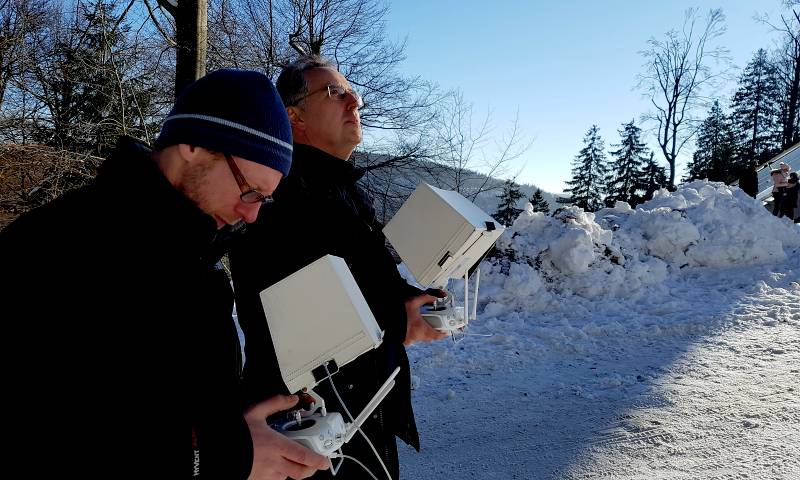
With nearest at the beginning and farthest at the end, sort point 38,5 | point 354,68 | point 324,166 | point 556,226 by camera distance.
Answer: point 324,166 → point 556,226 → point 38,5 → point 354,68

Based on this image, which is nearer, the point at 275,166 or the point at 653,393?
the point at 275,166

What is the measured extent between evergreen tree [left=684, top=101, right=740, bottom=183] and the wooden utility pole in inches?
1023

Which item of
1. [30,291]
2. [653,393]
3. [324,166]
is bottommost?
[653,393]

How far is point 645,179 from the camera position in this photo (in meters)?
31.4

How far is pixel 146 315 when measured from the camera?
1.01m

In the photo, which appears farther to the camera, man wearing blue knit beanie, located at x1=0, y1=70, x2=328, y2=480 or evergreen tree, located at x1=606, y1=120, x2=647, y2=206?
evergreen tree, located at x1=606, y1=120, x2=647, y2=206

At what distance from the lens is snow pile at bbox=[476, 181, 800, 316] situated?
660 cm

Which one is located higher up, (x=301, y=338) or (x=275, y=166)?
(x=275, y=166)

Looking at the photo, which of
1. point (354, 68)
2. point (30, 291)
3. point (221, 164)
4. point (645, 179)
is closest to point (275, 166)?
point (221, 164)

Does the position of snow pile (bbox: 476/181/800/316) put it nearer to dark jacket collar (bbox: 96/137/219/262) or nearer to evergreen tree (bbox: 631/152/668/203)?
dark jacket collar (bbox: 96/137/219/262)

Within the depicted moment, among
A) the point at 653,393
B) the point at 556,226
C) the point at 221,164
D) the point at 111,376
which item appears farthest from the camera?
the point at 556,226

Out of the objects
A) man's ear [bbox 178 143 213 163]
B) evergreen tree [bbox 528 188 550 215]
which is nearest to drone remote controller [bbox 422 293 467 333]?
man's ear [bbox 178 143 213 163]

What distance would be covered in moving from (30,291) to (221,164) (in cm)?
48

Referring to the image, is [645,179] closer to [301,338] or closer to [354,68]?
[354,68]
